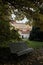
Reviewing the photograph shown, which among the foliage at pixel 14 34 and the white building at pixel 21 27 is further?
the white building at pixel 21 27

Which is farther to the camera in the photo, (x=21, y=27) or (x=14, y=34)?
(x=21, y=27)

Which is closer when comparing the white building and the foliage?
the foliage

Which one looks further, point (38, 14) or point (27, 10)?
point (27, 10)

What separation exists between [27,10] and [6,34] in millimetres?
1658

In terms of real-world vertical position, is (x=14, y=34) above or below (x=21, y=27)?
above

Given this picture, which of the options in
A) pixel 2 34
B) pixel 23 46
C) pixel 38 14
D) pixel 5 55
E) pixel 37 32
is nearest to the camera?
pixel 38 14

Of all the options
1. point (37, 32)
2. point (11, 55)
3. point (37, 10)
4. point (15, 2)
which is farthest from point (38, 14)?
point (37, 32)

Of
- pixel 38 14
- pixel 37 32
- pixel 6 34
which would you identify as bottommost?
pixel 37 32

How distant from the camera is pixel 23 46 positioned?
13062 millimetres

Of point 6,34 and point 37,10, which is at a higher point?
point 37,10

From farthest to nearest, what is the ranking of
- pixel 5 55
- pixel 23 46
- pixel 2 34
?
pixel 23 46 → pixel 5 55 → pixel 2 34

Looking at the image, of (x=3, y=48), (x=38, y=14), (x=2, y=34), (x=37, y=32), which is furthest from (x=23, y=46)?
(x=37, y=32)

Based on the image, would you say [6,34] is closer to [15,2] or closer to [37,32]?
[15,2]

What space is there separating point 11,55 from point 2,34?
47.2 inches
